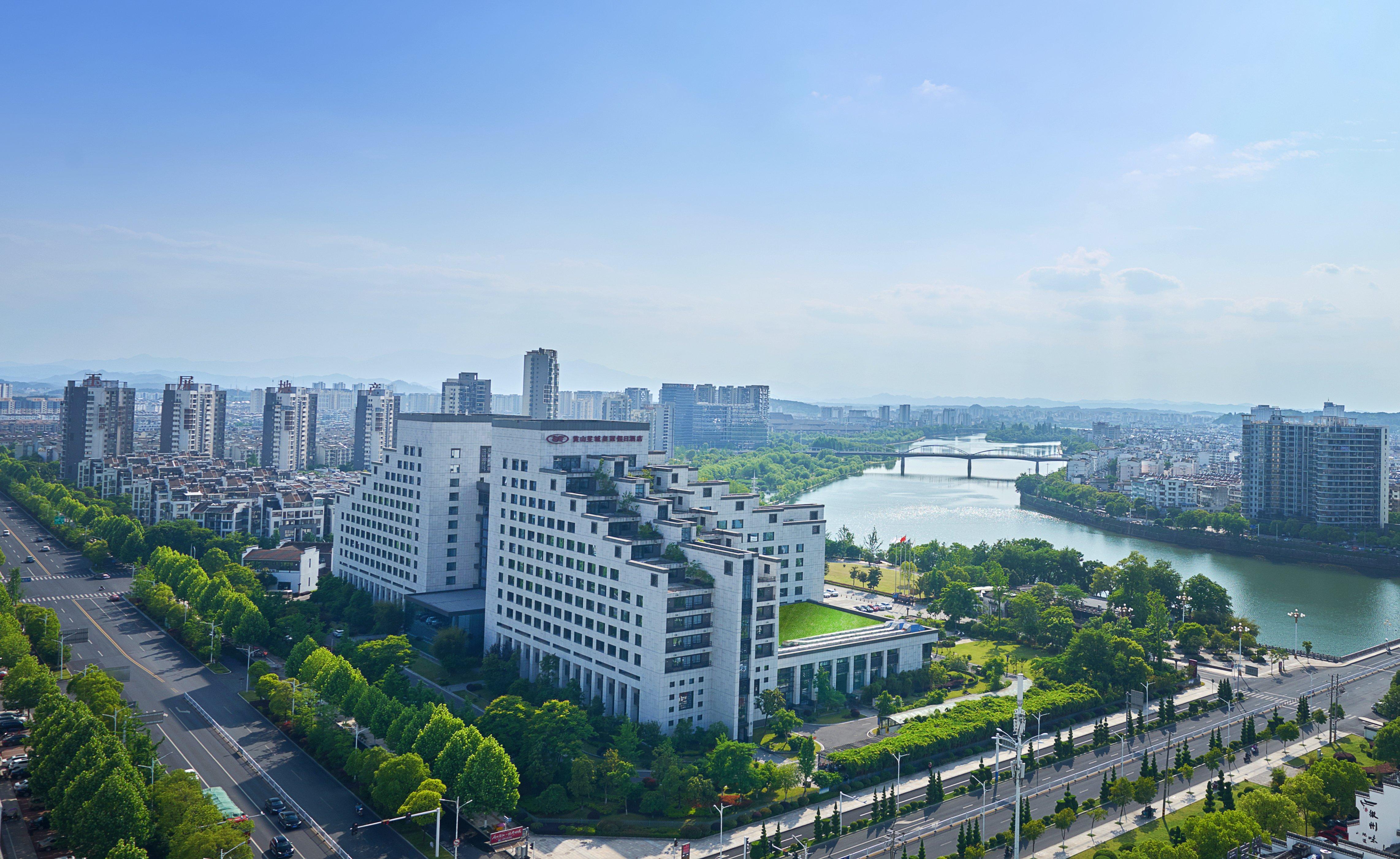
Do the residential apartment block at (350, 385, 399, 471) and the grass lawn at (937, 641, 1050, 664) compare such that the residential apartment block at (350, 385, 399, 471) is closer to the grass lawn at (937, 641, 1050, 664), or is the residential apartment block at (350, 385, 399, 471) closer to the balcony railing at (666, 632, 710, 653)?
the grass lawn at (937, 641, 1050, 664)

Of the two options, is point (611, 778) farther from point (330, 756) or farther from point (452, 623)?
point (452, 623)

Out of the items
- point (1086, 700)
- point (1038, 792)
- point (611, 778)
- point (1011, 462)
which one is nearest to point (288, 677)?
point (611, 778)

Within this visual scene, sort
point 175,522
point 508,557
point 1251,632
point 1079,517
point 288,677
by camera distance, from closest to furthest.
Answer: point 288,677 → point 508,557 → point 1251,632 → point 175,522 → point 1079,517

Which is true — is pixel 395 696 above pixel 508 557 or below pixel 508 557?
below

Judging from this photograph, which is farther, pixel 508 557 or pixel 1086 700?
pixel 508 557

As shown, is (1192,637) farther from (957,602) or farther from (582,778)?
(582,778)

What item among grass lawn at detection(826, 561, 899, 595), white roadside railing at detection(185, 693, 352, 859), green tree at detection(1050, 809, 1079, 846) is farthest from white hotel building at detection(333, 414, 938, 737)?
grass lawn at detection(826, 561, 899, 595)
